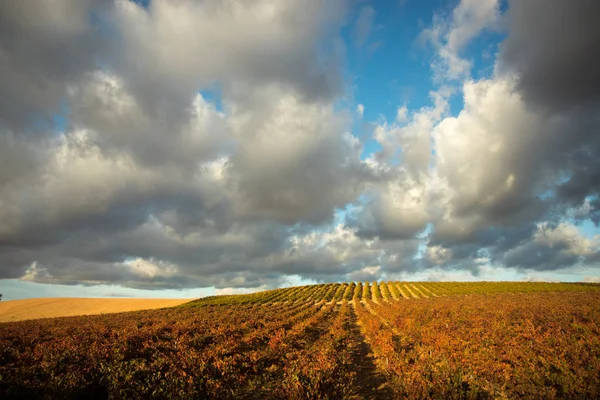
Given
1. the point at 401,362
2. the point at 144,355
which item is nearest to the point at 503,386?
the point at 401,362

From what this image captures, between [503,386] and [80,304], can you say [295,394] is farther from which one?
[80,304]

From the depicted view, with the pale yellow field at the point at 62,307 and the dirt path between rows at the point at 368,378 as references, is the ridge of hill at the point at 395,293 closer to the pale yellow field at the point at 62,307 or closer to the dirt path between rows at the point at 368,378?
the pale yellow field at the point at 62,307

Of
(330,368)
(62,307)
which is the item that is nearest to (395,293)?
(330,368)

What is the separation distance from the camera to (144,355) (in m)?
14.1

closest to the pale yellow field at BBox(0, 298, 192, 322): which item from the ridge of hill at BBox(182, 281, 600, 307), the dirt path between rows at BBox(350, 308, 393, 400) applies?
the ridge of hill at BBox(182, 281, 600, 307)

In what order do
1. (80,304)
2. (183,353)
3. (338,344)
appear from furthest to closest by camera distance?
(80,304) < (338,344) < (183,353)

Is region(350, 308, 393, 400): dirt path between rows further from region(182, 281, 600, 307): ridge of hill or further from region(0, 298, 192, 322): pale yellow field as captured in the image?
region(0, 298, 192, 322): pale yellow field

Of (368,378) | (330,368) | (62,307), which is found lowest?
(62,307)

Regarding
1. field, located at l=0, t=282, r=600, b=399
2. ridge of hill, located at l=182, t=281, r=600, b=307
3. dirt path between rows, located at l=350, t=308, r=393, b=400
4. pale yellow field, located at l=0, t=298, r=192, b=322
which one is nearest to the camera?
field, located at l=0, t=282, r=600, b=399

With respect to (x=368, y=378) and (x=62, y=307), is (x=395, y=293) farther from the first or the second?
(x=62, y=307)

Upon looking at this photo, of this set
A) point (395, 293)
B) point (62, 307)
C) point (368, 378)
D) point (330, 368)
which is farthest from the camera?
point (62, 307)

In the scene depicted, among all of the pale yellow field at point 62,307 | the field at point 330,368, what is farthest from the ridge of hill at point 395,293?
the field at point 330,368

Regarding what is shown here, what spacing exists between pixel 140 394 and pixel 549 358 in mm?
14350

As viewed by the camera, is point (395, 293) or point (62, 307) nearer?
point (395, 293)
